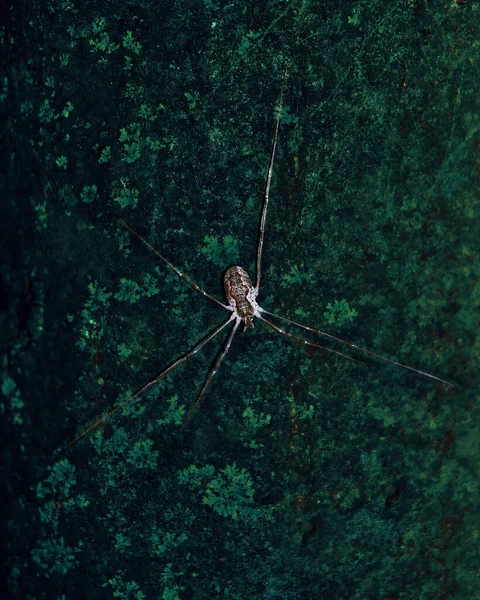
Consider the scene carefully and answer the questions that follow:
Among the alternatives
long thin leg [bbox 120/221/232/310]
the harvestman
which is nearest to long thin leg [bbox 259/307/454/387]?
the harvestman

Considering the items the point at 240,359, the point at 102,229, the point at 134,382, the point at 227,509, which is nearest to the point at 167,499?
the point at 227,509

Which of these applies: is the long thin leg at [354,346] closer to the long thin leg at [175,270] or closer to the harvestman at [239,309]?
the harvestman at [239,309]

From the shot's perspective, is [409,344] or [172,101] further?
[409,344]

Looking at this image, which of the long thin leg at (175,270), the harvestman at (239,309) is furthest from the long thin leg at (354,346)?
the long thin leg at (175,270)

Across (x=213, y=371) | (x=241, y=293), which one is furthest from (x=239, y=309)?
(x=213, y=371)

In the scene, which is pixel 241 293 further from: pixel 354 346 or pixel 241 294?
pixel 354 346

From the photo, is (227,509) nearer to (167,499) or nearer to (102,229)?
(167,499)
